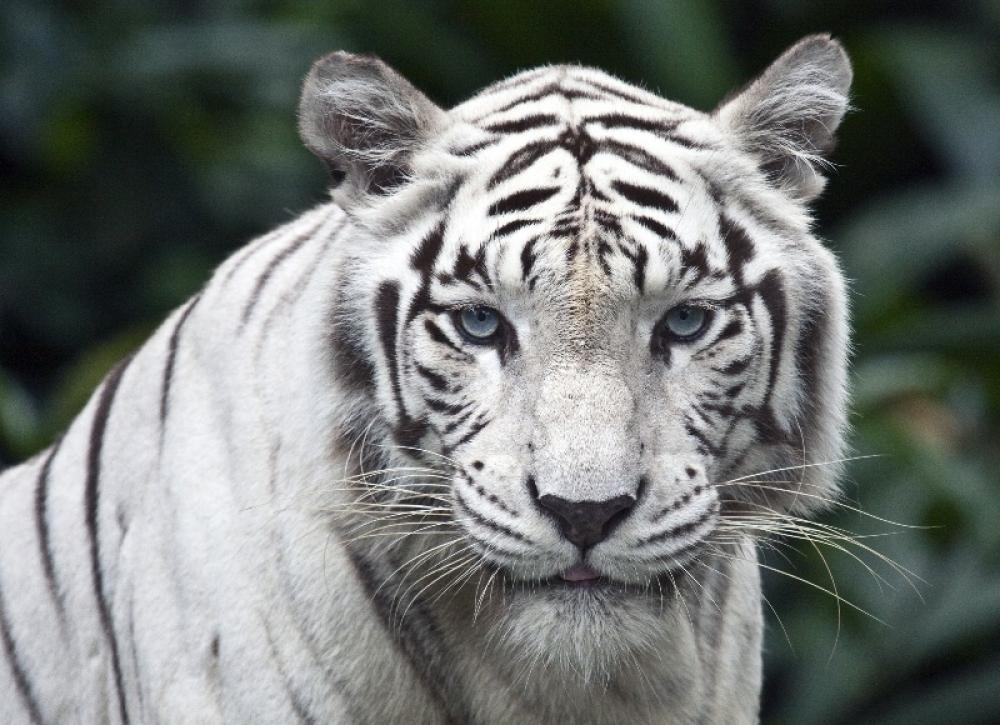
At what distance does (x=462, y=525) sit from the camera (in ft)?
7.24

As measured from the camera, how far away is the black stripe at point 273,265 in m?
2.62

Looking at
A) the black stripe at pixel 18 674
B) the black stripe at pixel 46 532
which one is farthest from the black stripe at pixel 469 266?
the black stripe at pixel 18 674

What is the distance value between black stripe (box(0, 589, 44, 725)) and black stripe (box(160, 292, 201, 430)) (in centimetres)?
57

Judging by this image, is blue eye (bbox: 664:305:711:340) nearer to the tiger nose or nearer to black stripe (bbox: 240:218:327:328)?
the tiger nose

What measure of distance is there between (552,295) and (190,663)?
0.83 metres

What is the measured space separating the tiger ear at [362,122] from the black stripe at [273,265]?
0.30 meters

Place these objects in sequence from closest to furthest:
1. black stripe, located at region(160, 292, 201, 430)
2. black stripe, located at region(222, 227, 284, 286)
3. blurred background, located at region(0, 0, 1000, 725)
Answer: black stripe, located at region(160, 292, 201, 430) < black stripe, located at region(222, 227, 284, 286) < blurred background, located at region(0, 0, 1000, 725)

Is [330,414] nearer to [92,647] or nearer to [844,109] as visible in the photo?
[92,647]

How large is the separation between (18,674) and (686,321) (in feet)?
4.75

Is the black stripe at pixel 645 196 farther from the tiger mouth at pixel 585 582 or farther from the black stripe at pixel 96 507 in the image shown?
the black stripe at pixel 96 507

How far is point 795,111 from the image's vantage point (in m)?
2.44

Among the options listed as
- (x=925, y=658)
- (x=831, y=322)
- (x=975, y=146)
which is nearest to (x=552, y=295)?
(x=831, y=322)

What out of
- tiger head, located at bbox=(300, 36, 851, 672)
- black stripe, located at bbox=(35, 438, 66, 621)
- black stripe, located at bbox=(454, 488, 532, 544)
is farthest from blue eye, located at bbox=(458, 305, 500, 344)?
black stripe, located at bbox=(35, 438, 66, 621)

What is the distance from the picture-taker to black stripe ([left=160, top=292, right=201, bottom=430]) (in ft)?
8.57
